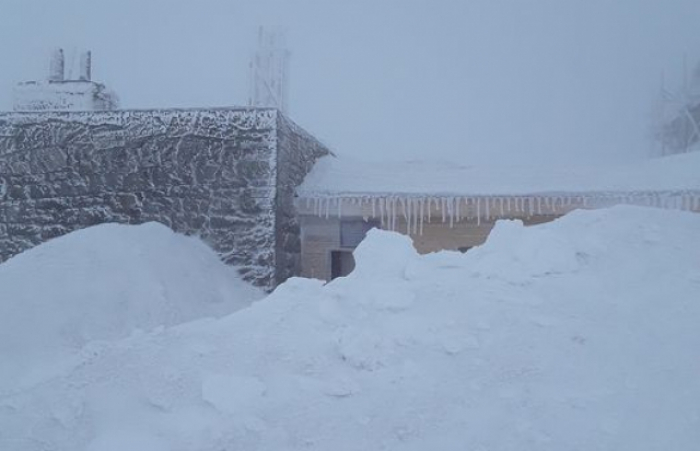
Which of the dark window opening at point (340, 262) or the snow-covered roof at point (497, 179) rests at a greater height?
the snow-covered roof at point (497, 179)

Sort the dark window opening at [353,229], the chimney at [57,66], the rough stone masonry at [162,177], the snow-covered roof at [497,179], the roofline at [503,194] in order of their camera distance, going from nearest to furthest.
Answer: the rough stone masonry at [162,177] < the roofline at [503,194] < the snow-covered roof at [497,179] < the dark window opening at [353,229] < the chimney at [57,66]

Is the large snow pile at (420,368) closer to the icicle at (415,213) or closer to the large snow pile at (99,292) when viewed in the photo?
the large snow pile at (99,292)

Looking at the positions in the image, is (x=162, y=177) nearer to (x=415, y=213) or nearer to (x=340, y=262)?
(x=340, y=262)

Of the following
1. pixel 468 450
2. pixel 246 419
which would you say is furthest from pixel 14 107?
pixel 468 450

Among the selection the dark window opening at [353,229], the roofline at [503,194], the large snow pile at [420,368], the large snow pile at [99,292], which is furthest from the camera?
the dark window opening at [353,229]

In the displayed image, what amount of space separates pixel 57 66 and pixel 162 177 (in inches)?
160

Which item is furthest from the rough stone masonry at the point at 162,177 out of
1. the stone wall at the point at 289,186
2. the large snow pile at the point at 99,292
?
the large snow pile at the point at 99,292

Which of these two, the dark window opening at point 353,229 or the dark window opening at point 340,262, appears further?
the dark window opening at point 340,262

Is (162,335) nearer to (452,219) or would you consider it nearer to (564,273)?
(564,273)

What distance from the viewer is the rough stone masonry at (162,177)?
26.8 feet

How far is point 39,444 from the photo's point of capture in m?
3.60

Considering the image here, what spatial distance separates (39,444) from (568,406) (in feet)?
9.68

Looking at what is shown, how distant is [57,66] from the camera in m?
10.8

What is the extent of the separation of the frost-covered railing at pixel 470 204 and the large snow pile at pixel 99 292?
1803 millimetres
